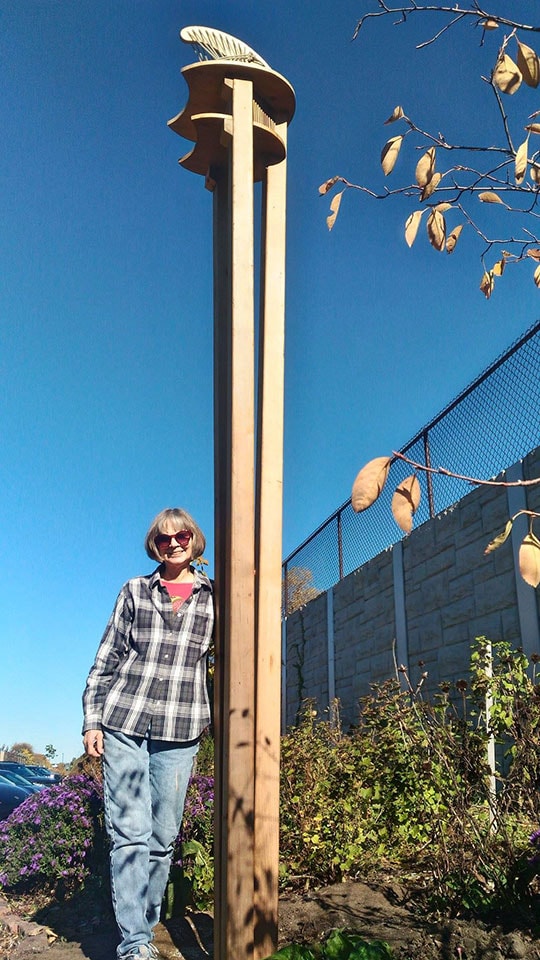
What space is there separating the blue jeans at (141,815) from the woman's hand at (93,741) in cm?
2

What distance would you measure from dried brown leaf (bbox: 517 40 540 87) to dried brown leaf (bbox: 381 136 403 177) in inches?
14.0

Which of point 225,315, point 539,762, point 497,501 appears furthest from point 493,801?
point 497,501

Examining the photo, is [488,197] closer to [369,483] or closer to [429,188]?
[429,188]

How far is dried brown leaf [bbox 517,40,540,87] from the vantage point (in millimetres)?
1588

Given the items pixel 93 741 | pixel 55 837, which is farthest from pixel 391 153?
pixel 55 837

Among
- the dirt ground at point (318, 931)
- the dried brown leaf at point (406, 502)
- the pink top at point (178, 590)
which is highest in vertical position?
the pink top at point (178, 590)

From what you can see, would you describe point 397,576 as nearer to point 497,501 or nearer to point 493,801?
point 497,501

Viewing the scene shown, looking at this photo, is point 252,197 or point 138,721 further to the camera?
point 138,721

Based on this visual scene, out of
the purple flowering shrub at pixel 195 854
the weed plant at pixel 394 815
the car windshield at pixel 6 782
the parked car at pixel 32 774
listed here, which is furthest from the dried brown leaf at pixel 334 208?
the parked car at pixel 32 774

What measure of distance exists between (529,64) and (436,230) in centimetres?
45

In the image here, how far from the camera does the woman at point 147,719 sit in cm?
297

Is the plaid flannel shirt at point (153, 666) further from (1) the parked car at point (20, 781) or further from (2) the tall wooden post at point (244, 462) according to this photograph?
(1) the parked car at point (20, 781)

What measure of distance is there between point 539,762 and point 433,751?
512 mm

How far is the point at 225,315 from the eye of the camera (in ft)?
9.70
